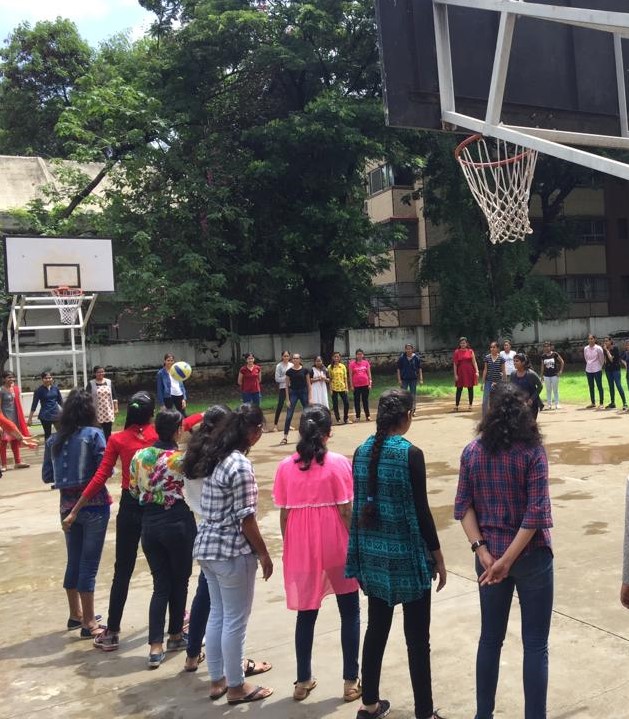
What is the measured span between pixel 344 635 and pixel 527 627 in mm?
1045

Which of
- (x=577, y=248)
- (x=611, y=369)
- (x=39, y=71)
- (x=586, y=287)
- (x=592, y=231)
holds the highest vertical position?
(x=39, y=71)

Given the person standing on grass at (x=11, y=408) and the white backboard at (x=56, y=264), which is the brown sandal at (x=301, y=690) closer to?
the person standing on grass at (x=11, y=408)

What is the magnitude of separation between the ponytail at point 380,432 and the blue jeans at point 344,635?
0.60 meters

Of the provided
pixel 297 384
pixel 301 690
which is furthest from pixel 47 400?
pixel 301 690

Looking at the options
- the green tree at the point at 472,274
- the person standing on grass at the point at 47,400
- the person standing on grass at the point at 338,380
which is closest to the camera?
the person standing on grass at the point at 47,400

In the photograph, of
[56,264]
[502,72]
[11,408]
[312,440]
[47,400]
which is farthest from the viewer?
[56,264]

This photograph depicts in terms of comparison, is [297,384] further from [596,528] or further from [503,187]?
[596,528]

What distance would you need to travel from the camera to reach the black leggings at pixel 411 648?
3.38 meters

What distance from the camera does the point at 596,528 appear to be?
6508 mm

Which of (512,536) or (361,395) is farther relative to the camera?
(361,395)

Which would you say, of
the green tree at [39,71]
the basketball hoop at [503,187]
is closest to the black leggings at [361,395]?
the basketball hoop at [503,187]

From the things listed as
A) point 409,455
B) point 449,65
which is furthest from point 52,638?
point 449,65

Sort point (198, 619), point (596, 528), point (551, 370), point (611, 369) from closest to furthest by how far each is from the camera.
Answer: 1. point (198, 619)
2. point (596, 528)
3. point (551, 370)
4. point (611, 369)

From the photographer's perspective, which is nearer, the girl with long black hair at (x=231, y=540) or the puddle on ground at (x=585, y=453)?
the girl with long black hair at (x=231, y=540)
